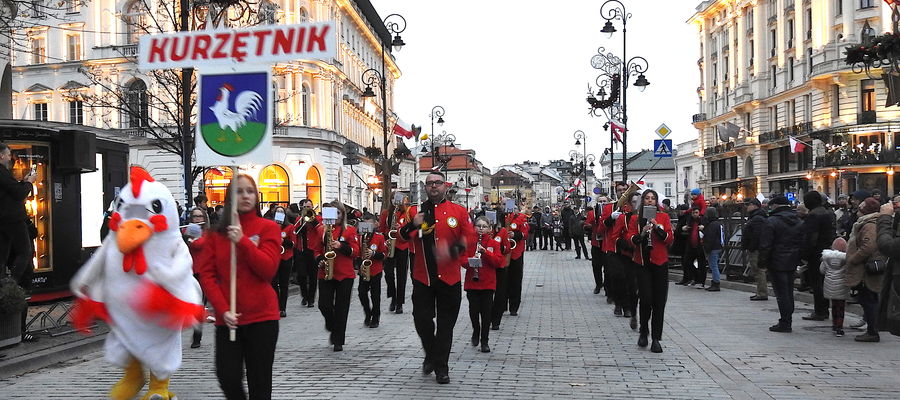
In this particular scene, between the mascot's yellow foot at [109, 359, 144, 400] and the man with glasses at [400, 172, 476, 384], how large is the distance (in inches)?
115

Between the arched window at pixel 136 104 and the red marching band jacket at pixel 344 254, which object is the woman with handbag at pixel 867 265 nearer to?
the red marching band jacket at pixel 344 254

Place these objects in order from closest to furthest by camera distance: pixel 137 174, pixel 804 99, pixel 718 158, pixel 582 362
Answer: pixel 137 174 < pixel 582 362 < pixel 804 99 < pixel 718 158

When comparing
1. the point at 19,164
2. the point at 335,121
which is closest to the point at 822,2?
the point at 335,121

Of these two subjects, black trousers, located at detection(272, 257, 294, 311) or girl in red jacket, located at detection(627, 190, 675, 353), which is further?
black trousers, located at detection(272, 257, 294, 311)

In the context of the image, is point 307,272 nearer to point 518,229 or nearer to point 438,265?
point 518,229

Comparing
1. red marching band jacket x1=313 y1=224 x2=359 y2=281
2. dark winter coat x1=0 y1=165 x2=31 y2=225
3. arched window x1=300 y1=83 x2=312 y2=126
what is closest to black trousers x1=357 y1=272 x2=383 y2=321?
red marching band jacket x1=313 y1=224 x2=359 y2=281

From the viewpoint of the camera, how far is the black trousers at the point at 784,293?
1116 centimetres

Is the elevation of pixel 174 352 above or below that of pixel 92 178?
below

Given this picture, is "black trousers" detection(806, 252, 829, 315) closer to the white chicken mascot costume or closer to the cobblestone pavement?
the cobblestone pavement

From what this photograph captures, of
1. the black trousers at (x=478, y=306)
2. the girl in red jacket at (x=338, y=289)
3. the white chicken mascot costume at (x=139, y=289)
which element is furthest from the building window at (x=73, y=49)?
the white chicken mascot costume at (x=139, y=289)

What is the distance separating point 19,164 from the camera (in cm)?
1327

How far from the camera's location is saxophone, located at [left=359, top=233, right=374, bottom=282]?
37.6 ft

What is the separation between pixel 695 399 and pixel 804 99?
62.3 meters

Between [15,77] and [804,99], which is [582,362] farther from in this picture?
[804,99]
